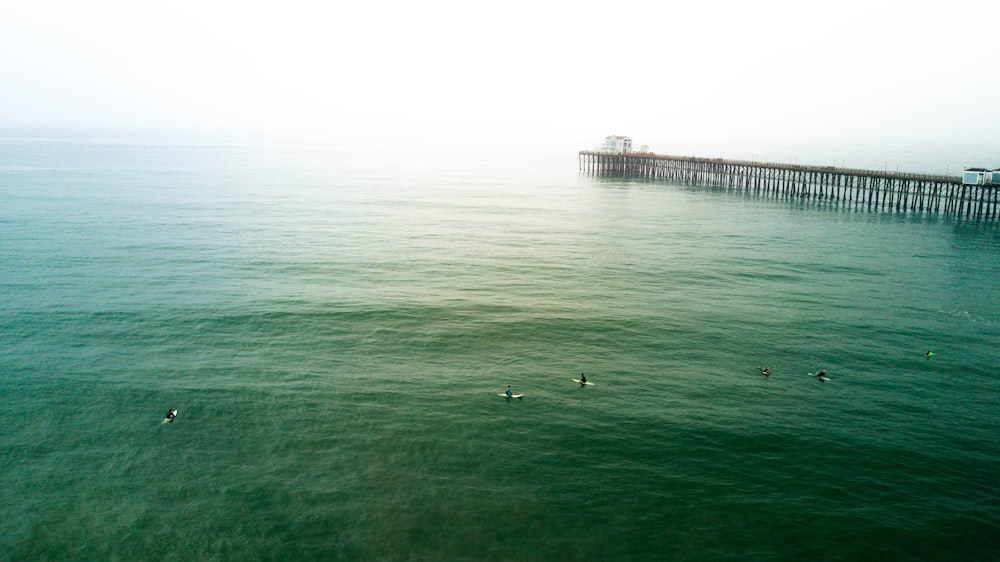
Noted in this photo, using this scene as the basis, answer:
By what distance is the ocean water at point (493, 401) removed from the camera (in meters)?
25.1

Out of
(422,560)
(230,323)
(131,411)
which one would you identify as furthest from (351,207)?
(422,560)

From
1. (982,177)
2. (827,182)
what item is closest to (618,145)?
(827,182)

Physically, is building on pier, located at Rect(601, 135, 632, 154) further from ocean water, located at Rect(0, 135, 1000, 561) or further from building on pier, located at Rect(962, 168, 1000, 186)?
ocean water, located at Rect(0, 135, 1000, 561)

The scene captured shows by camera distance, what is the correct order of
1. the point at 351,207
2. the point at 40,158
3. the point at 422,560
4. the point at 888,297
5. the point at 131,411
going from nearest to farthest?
the point at 422,560 → the point at 131,411 → the point at 888,297 → the point at 351,207 → the point at 40,158

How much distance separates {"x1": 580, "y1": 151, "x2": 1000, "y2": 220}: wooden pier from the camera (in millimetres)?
96750

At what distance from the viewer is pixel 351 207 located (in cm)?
10200

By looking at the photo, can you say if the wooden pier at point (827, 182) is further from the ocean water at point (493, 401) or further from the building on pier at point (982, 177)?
the ocean water at point (493, 401)

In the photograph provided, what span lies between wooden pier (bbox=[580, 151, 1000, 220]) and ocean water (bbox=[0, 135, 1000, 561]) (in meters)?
28.1

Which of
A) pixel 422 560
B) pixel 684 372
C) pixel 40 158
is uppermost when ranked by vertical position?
pixel 40 158

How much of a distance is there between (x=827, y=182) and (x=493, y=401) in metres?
105

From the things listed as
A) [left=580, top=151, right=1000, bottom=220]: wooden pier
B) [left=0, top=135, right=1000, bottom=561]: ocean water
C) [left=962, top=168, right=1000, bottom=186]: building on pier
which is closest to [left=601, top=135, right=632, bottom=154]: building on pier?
[left=580, top=151, right=1000, bottom=220]: wooden pier

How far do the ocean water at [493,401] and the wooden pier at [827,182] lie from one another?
28.1 metres

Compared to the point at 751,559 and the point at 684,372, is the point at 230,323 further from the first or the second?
the point at 751,559

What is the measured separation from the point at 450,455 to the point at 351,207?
77.8 m
